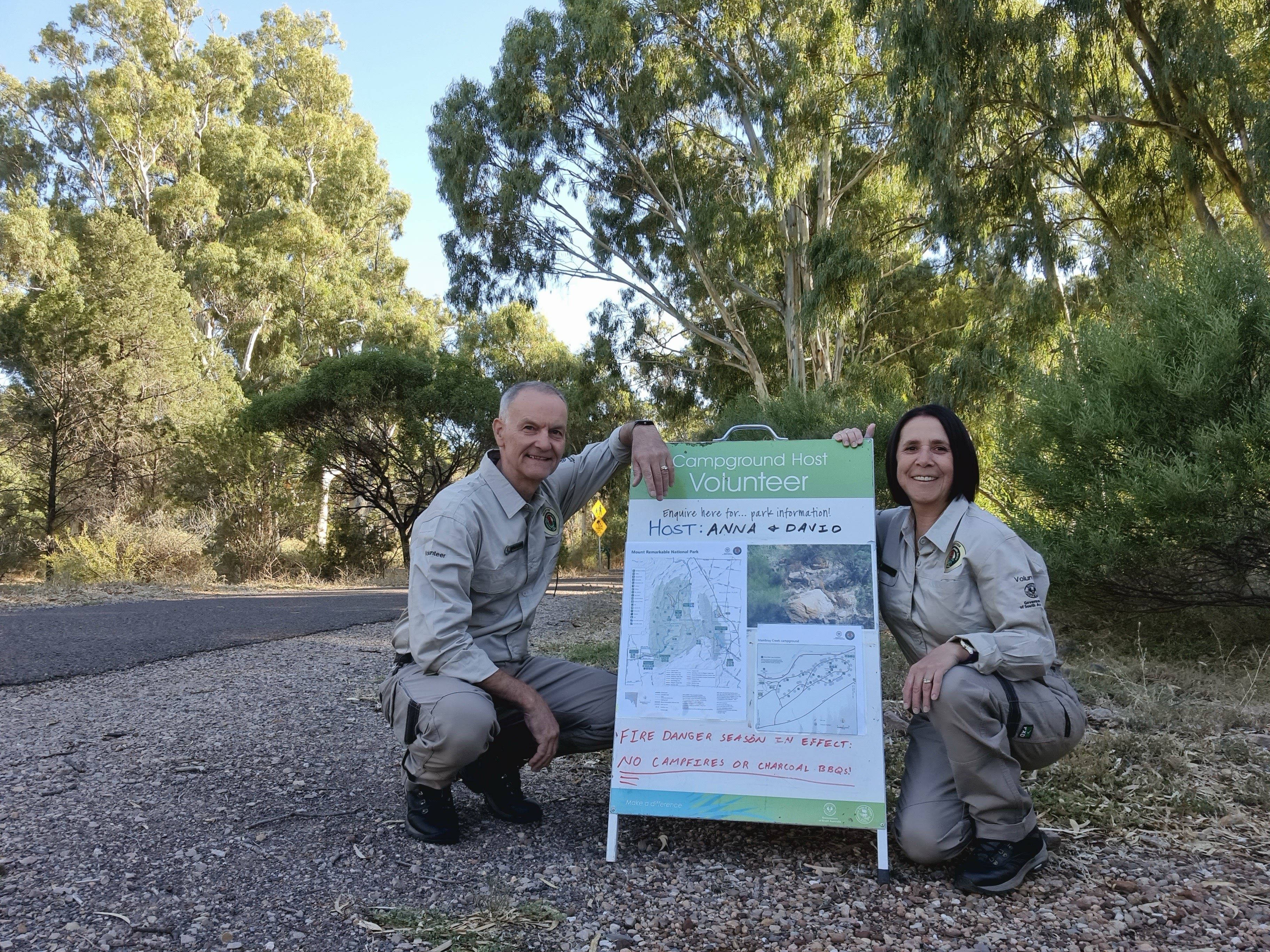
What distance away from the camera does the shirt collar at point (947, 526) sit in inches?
109

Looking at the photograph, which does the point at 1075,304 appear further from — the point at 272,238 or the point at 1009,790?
the point at 272,238

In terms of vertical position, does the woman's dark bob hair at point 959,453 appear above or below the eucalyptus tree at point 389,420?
below

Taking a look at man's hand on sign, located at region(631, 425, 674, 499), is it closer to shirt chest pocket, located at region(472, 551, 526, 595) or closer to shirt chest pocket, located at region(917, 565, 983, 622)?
shirt chest pocket, located at region(472, 551, 526, 595)

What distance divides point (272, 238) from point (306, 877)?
1147 inches

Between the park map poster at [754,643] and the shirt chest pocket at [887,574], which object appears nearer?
the park map poster at [754,643]

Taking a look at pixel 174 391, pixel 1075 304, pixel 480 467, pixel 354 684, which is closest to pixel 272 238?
pixel 174 391

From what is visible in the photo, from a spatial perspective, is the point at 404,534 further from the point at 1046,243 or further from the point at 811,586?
the point at 811,586

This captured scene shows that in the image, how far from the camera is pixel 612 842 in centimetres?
272

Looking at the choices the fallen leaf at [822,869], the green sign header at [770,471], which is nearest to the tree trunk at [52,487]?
the green sign header at [770,471]

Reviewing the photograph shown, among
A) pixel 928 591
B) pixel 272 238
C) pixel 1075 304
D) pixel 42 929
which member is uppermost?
pixel 272 238

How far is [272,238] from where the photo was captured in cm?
2802

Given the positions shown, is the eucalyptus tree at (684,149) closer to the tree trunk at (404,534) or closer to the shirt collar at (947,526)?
the tree trunk at (404,534)

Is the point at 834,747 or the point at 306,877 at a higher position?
the point at 834,747

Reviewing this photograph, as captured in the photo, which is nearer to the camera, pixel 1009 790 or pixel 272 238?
pixel 1009 790
